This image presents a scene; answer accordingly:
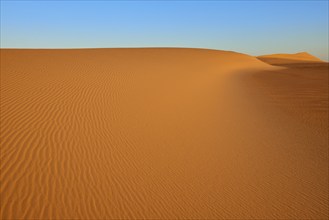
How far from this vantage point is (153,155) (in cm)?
668

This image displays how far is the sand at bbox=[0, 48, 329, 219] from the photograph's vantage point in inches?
184

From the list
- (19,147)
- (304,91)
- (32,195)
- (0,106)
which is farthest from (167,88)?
(32,195)

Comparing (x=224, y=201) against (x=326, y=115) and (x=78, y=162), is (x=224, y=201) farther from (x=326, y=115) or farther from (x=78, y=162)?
(x=326, y=115)

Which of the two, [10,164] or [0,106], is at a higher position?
[0,106]

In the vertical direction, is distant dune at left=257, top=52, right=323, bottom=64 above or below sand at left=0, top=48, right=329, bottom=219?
above

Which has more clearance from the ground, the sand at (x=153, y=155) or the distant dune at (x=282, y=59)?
the distant dune at (x=282, y=59)

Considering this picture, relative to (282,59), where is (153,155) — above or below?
below

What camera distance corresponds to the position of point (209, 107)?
1141 centimetres

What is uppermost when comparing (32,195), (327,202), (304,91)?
(304,91)

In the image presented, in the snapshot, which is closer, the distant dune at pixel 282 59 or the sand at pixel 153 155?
the sand at pixel 153 155

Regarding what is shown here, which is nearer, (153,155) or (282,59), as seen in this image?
(153,155)

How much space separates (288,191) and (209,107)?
6.20m

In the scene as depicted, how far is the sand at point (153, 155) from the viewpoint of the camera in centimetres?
468

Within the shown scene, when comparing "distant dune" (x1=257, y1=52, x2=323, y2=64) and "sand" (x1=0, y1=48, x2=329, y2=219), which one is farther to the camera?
"distant dune" (x1=257, y1=52, x2=323, y2=64)
